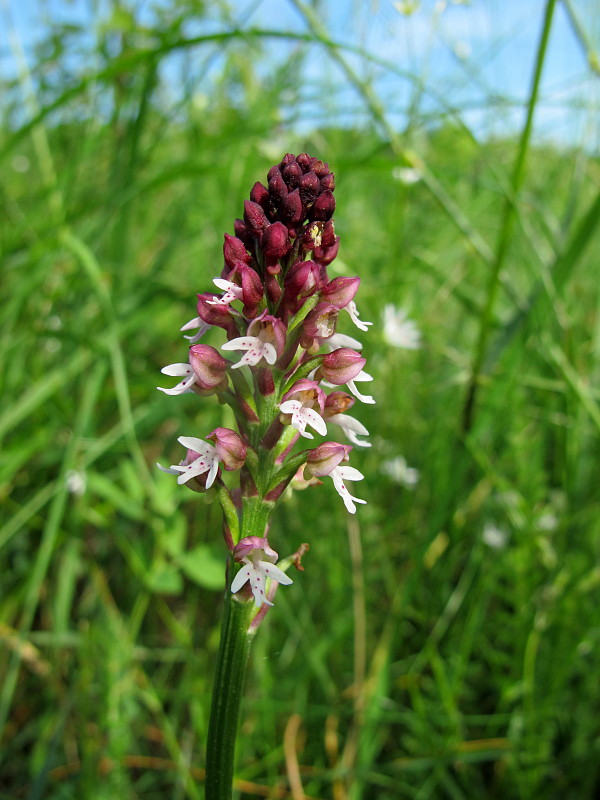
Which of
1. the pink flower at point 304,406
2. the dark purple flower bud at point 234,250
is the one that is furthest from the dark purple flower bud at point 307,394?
the dark purple flower bud at point 234,250

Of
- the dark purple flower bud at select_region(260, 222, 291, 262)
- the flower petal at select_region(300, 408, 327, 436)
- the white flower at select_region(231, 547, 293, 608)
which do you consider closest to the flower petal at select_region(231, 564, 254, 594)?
the white flower at select_region(231, 547, 293, 608)

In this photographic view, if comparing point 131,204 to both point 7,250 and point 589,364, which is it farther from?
point 589,364

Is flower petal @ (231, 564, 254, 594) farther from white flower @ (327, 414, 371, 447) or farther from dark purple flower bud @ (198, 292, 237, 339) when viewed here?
dark purple flower bud @ (198, 292, 237, 339)

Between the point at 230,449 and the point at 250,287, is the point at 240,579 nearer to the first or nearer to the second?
the point at 230,449

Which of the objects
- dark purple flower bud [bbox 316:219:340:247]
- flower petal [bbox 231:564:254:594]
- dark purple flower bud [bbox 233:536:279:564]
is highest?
dark purple flower bud [bbox 316:219:340:247]

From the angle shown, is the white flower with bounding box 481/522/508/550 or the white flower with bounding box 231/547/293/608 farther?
the white flower with bounding box 481/522/508/550

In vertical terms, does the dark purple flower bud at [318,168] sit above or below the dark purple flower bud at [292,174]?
above

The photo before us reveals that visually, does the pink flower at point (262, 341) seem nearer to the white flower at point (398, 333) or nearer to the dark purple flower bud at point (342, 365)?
the dark purple flower bud at point (342, 365)

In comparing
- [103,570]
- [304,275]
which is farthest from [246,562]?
[103,570]
